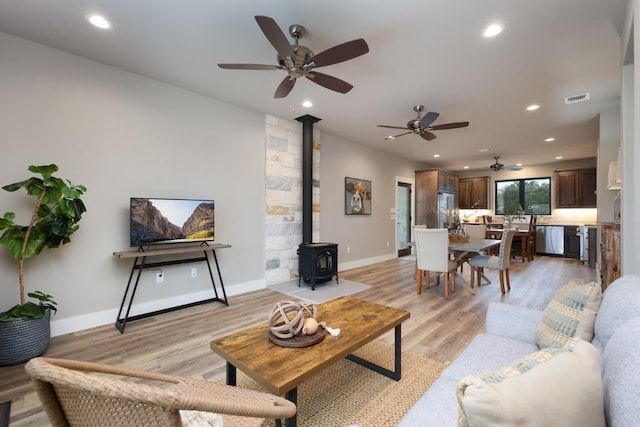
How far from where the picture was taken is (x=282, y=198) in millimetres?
4625

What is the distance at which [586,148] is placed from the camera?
628 cm

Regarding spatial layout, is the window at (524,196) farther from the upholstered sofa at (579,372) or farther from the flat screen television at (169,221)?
the flat screen television at (169,221)

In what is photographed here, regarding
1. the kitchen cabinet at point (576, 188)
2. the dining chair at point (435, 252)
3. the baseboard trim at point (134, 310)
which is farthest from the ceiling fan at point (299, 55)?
the kitchen cabinet at point (576, 188)

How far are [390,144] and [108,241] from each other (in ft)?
17.5

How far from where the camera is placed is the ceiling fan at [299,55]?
→ 1.98 m

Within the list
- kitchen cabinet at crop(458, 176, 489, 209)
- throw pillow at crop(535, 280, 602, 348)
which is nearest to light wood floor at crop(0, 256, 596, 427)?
throw pillow at crop(535, 280, 602, 348)

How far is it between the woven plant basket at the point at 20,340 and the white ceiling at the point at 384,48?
8.12 ft

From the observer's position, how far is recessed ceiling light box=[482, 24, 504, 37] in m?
2.34

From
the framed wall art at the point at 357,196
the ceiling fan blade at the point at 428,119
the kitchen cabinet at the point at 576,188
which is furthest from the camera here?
the kitchen cabinet at the point at 576,188

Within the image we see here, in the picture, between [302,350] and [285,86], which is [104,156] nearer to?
[285,86]

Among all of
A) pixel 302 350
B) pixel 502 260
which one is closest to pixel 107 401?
pixel 302 350

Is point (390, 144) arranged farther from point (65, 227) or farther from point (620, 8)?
point (65, 227)

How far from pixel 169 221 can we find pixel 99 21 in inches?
74.7

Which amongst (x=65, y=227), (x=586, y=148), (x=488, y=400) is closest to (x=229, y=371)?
(x=488, y=400)
